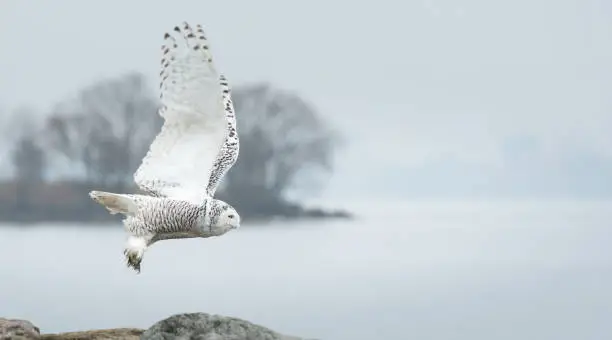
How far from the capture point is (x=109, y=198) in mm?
3250

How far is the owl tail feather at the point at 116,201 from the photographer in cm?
323

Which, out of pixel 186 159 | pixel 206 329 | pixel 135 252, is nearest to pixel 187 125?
pixel 186 159

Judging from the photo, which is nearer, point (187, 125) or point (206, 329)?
point (206, 329)

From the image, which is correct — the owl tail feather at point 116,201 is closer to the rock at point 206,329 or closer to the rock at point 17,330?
the rock at point 206,329

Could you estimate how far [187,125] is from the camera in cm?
327

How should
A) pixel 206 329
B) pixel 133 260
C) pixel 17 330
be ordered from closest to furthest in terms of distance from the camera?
pixel 206 329 < pixel 133 260 < pixel 17 330

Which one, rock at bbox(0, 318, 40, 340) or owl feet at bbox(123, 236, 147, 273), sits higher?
owl feet at bbox(123, 236, 147, 273)

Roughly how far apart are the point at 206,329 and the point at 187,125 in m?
0.79

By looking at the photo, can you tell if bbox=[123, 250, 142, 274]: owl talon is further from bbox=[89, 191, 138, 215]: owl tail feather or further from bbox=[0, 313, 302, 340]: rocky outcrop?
bbox=[0, 313, 302, 340]: rocky outcrop

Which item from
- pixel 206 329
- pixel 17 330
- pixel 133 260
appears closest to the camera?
pixel 206 329

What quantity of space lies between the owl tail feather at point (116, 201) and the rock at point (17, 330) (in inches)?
27.0

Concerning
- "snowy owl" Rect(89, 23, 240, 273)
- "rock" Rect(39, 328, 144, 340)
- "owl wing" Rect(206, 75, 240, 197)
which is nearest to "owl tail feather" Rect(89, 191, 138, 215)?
"snowy owl" Rect(89, 23, 240, 273)

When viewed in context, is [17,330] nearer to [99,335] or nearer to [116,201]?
[99,335]

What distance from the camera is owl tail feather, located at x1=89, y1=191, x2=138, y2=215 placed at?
127 inches
